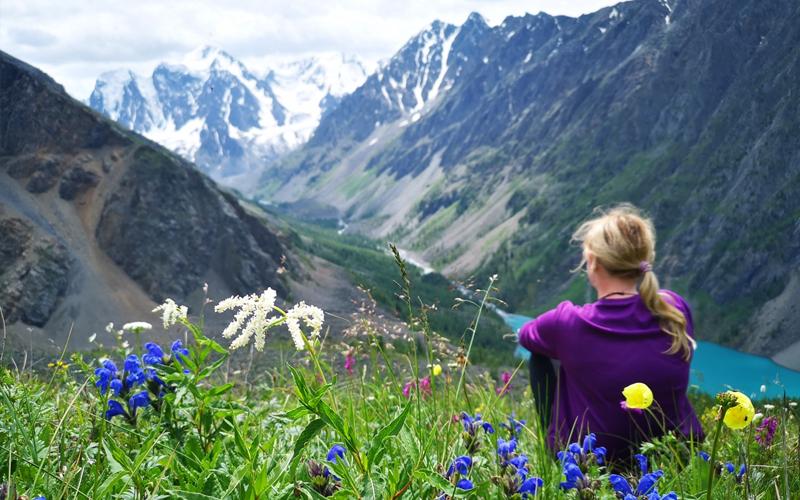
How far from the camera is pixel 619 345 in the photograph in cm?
503

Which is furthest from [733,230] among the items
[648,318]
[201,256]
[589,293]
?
[648,318]

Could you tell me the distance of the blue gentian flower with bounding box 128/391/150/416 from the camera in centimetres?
330

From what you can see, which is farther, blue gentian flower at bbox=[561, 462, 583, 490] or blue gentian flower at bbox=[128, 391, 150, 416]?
blue gentian flower at bbox=[128, 391, 150, 416]

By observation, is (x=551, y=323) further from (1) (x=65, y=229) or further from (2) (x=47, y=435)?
(1) (x=65, y=229)

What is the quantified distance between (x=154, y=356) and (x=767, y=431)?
400cm

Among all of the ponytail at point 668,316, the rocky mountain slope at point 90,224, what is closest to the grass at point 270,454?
the ponytail at point 668,316

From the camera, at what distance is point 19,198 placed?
87.4m

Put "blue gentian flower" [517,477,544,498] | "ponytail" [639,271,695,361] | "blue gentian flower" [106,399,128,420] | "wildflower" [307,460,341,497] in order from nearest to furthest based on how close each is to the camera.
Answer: "wildflower" [307,460,341,497], "blue gentian flower" [517,477,544,498], "blue gentian flower" [106,399,128,420], "ponytail" [639,271,695,361]

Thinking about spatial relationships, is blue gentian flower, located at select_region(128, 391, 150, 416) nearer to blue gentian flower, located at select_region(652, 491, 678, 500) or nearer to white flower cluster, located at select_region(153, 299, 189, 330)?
white flower cluster, located at select_region(153, 299, 189, 330)

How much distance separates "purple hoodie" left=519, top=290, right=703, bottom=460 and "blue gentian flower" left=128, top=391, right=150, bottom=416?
10.3ft

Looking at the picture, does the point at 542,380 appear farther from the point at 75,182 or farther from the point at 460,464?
the point at 75,182

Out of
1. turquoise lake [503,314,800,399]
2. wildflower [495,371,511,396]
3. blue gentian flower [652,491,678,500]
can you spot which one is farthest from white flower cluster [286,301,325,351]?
turquoise lake [503,314,800,399]

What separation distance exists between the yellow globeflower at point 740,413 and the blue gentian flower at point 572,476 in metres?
0.62

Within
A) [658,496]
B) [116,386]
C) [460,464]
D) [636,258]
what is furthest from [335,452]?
[636,258]
